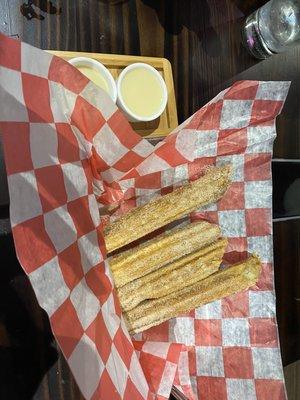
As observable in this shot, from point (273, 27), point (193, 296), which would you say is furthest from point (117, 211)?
point (273, 27)

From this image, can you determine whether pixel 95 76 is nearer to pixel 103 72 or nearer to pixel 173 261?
pixel 103 72

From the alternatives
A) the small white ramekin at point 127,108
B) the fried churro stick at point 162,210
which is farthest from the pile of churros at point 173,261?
the small white ramekin at point 127,108

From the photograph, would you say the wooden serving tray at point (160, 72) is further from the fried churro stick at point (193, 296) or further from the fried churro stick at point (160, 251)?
the fried churro stick at point (193, 296)

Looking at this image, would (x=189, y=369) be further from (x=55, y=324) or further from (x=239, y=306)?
(x=55, y=324)

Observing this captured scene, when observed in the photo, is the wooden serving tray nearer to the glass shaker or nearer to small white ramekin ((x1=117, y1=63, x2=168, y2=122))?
small white ramekin ((x1=117, y1=63, x2=168, y2=122))

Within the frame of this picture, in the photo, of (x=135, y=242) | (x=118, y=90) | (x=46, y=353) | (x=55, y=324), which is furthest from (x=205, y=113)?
(x=46, y=353)
